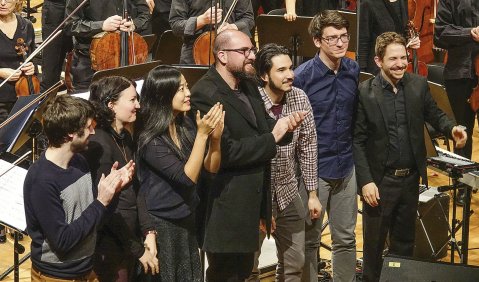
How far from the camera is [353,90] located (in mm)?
4875

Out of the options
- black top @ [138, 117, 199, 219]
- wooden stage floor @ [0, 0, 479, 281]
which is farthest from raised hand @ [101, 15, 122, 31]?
black top @ [138, 117, 199, 219]

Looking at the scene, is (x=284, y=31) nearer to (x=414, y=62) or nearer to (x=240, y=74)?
(x=414, y=62)

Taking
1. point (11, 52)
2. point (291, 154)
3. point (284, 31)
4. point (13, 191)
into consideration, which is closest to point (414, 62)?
point (284, 31)

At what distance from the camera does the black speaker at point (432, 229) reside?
18.9 feet

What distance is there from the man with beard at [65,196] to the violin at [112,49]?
2.11 meters

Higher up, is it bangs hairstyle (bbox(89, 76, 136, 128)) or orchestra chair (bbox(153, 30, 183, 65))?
bangs hairstyle (bbox(89, 76, 136, 128))

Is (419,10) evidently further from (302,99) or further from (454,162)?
(302,99)

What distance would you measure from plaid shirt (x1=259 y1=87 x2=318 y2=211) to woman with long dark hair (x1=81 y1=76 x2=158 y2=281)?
74 centimetres

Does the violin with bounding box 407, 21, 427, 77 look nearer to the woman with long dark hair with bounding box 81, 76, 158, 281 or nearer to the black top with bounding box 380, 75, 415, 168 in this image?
the black top with bounding box 380, 75, 415, 168

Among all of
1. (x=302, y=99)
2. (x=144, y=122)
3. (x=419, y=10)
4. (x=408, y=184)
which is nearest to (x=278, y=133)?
(x=302, y=99)

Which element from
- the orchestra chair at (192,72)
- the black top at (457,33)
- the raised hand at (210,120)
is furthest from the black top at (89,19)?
the raised hand at (210,120)

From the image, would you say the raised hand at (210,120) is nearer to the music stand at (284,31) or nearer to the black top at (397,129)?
the black top at (397,129)

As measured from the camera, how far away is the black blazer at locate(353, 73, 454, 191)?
4.86 m

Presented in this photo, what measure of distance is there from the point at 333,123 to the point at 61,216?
1.74 meters
